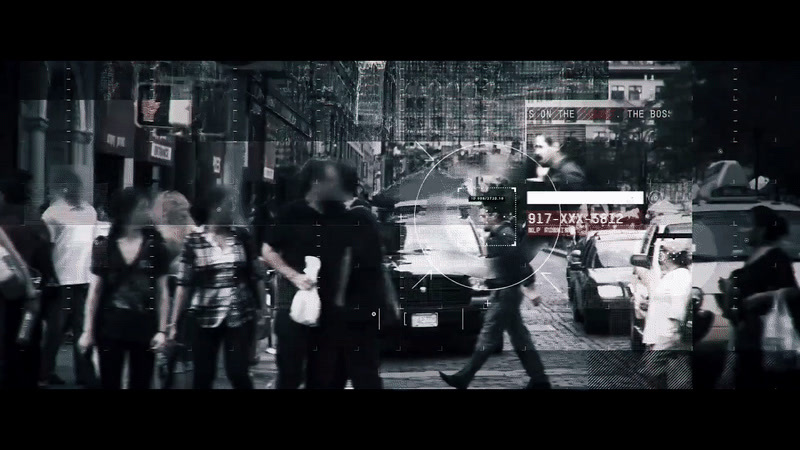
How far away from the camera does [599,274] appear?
4258 mm

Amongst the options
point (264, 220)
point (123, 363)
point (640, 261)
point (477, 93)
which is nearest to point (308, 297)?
point (264, 220)

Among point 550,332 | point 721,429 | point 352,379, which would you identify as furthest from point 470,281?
point 721,429

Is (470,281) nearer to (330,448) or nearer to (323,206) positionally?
(323,206)

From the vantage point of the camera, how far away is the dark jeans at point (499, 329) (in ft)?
13.9

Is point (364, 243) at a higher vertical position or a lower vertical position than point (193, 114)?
lower

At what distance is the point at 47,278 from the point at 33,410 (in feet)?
2.73

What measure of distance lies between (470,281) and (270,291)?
3.91 ft

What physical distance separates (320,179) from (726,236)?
248 cm

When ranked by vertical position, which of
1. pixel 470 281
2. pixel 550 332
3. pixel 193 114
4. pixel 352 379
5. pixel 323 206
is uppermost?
pixel 193 114

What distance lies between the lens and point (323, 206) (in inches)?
168

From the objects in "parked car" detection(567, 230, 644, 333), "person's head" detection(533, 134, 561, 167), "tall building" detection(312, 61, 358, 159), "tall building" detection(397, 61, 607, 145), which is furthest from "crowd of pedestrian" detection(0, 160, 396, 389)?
"parked car" detection(567, 230, 644, 333)

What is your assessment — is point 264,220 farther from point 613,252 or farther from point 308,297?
point 613,252

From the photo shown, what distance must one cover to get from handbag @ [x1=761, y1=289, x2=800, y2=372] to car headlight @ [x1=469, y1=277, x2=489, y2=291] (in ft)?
5.68

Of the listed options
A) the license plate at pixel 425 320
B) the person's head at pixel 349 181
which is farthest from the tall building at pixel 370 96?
the license plate at pixel 425 320
